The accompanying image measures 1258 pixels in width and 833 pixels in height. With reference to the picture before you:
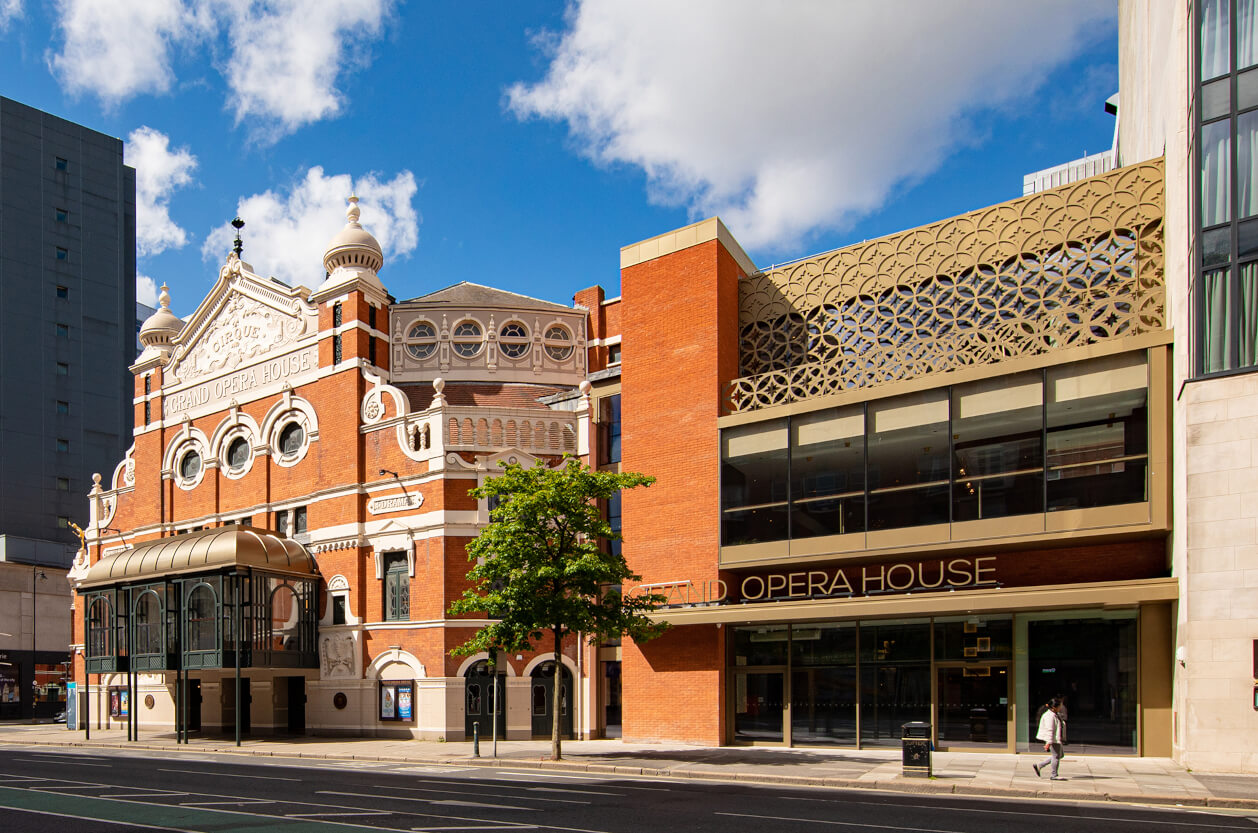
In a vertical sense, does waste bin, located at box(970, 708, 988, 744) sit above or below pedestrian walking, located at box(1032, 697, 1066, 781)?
below

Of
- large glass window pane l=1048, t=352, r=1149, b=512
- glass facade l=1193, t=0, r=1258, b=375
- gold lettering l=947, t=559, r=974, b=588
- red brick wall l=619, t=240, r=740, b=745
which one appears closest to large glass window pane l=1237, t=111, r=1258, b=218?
glass facade l=1193, t=0, r=1258, b=375

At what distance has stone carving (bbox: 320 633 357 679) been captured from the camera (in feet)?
116

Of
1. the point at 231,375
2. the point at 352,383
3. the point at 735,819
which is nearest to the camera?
the point at 735,819

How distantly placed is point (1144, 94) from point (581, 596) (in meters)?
22.6

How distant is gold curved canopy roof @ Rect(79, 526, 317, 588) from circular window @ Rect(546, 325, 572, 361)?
39.3 ft

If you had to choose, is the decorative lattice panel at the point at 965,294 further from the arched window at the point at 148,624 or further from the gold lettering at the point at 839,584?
the arched window at the point at 148,624

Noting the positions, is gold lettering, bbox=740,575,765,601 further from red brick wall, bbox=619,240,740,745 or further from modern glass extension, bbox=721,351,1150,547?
modern glass extension, bbox=721,351,1150,547

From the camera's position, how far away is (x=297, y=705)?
37438 millimetres

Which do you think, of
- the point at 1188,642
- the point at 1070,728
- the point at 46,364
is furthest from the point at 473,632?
the point at 46,364

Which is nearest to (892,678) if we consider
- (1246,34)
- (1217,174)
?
(1217,174)

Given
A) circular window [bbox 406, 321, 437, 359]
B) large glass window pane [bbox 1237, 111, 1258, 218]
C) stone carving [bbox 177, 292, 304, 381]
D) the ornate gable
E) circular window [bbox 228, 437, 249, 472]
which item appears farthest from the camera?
circular window [bbox 228, 437, 249, 472]

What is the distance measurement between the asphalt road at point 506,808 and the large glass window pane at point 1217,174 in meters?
11.9

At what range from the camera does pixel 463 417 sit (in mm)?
34375

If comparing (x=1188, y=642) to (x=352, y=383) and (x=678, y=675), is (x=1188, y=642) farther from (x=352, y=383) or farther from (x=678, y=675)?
(x=352, y=383)
